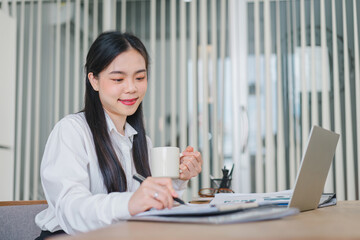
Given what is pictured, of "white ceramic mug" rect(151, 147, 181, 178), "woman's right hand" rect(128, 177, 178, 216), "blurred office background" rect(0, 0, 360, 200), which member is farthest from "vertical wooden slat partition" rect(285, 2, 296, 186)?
"woman's right hand" rect(128, 177, 178, 216)

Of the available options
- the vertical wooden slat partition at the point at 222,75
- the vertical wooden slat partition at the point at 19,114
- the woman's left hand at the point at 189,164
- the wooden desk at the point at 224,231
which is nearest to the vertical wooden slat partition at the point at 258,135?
the vertical wooden slat partition at the point at 222,75

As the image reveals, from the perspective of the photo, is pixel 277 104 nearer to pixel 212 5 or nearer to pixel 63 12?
pixel 212 5

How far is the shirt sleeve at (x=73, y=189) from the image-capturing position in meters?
0.99

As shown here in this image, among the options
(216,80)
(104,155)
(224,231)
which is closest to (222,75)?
(216,80)

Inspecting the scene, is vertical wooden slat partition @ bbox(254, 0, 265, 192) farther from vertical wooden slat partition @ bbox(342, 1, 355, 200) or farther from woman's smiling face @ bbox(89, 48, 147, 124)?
woman's smiling face @ bbox(89, 48, 147, 124)

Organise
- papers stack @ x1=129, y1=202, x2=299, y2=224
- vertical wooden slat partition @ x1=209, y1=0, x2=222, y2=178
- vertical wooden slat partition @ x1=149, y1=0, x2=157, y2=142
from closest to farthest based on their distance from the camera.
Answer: papers stack @ x1=129, y1=202, x2=299, y2=224, vertical wooden slat partition @ x1=209, y1=0, x2=222, y2=178, vertical wooden slat partition @ x1=149, y1=0, x2=157, y2=142

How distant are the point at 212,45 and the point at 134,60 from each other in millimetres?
2285

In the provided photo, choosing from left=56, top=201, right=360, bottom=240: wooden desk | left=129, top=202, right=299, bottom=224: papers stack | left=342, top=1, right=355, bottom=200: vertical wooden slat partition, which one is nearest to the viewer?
left=56, top=201, right=360, bottom=240: wooden desk

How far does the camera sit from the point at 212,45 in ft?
12.2

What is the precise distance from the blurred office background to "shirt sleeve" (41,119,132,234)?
2333 millimetres

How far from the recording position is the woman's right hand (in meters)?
0.94

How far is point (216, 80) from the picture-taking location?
368cm

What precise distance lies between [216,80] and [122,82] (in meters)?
2.25

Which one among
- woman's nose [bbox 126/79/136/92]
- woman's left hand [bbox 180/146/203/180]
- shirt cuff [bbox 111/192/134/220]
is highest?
woman's nose [bbox 126/79/136/92]
